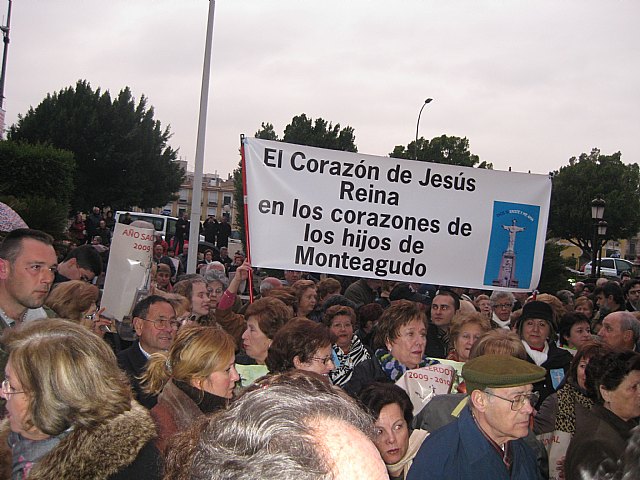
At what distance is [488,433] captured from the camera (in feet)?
11.4

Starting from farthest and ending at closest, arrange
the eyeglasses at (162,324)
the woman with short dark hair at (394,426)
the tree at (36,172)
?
the tree at (36,172) < the eyeglasses at (162,324) < the woman with short dark hair at (394,426)

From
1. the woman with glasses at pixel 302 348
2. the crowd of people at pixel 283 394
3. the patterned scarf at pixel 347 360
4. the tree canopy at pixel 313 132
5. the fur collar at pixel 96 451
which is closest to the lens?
the crowd of people at pixel 283 394

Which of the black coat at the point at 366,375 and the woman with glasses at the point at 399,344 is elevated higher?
the woman with glasses at the point at 399,344

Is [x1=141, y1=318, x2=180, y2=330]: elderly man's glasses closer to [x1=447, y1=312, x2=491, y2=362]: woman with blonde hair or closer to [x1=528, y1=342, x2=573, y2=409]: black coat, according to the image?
[x1=447, y1=312, x2=491, y2=362]: woman with blonde hair

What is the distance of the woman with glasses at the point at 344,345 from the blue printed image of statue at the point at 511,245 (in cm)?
174

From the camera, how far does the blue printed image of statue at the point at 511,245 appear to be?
24.3 feet

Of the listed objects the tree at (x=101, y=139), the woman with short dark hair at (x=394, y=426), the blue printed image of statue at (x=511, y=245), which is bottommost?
the woman with short dark hair at (x=394, y=426)

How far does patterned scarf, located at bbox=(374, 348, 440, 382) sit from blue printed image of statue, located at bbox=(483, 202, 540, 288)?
219cm

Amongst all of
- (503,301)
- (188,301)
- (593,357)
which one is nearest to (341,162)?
(188,301)

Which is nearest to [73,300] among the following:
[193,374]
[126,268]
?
[126,268]

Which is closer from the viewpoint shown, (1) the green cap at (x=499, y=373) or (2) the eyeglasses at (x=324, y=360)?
(1) the green cap at (x=499, y=373)

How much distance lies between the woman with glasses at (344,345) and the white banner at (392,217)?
51cm

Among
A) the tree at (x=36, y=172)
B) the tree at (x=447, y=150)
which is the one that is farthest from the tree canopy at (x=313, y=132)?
the tree at (x=36, y=172)

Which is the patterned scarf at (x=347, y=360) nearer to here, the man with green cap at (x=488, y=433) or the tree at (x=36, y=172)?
the man with green cap at (x=488, y=433)
